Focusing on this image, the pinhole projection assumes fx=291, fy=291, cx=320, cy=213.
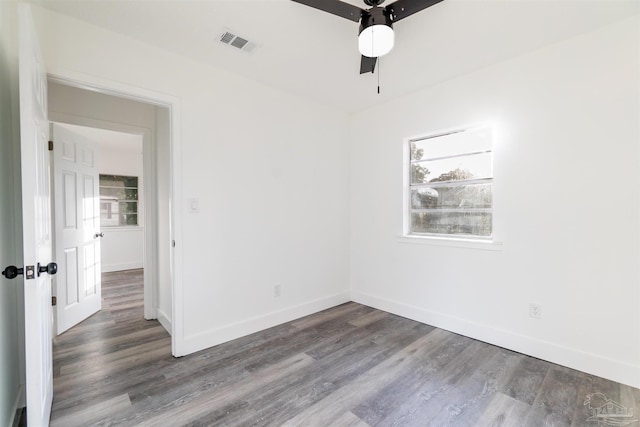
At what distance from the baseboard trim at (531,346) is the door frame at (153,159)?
7.40ft

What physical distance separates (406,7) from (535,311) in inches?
96.5

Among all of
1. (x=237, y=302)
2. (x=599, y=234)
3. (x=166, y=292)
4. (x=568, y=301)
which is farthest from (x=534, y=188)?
(x=166, y=292)

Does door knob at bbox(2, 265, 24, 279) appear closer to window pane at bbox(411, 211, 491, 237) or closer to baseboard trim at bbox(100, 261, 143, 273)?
window pane at bbox(411, 211, 491, 237)

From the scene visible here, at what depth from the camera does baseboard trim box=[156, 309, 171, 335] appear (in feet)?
9.48

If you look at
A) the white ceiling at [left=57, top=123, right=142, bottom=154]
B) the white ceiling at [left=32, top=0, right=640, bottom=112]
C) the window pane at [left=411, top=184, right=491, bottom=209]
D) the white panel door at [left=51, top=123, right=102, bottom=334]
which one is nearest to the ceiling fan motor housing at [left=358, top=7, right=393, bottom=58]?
the white ceiling at [left=32, top=0, right=640, bottom=112]

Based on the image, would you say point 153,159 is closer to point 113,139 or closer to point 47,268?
point 47,268

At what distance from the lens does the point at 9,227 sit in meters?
1.67

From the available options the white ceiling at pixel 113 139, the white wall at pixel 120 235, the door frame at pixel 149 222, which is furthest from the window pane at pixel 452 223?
the white wall at pixel 120 235

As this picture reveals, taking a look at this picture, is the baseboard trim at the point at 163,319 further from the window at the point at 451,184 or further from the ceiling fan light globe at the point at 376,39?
the ceiling fan light globe at the point at 376,39

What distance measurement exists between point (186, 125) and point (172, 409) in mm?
2069

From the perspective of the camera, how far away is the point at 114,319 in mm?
3236

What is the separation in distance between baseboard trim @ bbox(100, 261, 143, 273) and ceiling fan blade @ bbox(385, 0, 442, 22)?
639 centimetres

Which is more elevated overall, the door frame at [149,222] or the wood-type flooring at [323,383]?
the door frame at [149,222]

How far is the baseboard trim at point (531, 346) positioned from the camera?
202 cm
